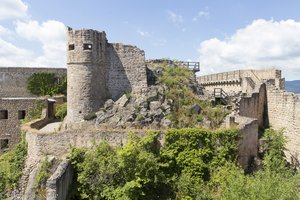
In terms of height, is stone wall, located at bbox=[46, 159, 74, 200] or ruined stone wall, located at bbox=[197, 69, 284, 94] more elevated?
ruined stone wall, located at bbox=[197, 69, 284, 94]

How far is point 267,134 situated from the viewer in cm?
2389

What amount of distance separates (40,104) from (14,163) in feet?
32.1

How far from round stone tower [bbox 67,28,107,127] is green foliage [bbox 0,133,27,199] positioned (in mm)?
3682

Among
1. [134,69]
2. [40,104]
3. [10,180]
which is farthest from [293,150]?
[40,104]

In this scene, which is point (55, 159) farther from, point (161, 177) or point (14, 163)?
point (161, 177)

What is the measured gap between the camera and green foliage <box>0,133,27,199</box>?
66.3 ft

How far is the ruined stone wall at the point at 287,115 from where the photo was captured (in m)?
24.0

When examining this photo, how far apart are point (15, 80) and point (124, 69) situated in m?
15.4

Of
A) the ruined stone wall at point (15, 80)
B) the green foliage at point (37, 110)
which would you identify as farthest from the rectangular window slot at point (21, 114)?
the ruined stone wall at point (15, 80)

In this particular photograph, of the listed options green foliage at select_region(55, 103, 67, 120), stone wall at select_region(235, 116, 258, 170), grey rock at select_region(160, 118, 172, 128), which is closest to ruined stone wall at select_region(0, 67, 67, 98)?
green foliage at select_region(55, 103, 67, 120)

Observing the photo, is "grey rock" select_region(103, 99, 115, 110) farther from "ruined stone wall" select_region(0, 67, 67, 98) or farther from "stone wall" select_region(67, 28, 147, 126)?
"ruined stone wall" select_region(0, 67, 67, 98)

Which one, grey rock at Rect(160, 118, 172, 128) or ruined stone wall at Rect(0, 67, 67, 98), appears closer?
grey rock at Rect(160, 118, 172, 128)

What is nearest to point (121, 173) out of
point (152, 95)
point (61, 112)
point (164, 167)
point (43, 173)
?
point (164, 167)

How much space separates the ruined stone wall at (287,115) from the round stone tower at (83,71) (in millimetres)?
12548
